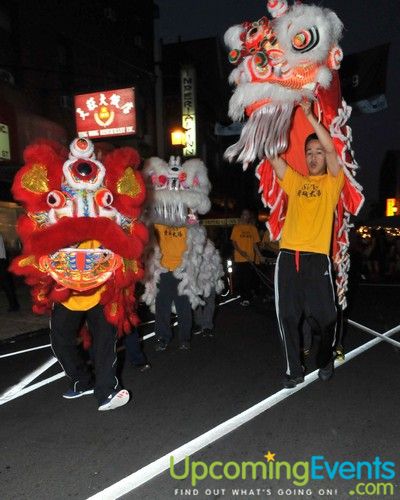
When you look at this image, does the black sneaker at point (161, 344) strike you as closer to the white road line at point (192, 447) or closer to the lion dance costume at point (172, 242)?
the lion dance costume at point (172, 242)

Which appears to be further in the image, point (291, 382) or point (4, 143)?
point (4, 143)

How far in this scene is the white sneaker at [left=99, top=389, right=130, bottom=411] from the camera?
3.37 meters

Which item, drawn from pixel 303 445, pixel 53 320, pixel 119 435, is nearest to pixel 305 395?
pixel 303 445

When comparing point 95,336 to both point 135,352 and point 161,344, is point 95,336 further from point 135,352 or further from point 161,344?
point 161,344

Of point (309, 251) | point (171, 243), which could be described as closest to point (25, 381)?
point (171, 243)

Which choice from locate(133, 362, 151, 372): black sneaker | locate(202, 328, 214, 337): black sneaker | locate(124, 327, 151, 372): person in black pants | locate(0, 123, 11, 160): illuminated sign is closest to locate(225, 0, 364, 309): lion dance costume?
locate(124, 327, 151, 372): person in black pants

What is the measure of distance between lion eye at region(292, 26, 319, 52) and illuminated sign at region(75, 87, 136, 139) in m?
9.96

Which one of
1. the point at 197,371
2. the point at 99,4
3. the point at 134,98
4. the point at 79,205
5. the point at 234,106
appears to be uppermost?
the point at 99,4

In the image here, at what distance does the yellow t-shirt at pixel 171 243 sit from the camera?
5.08 m

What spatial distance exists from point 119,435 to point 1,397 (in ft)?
4.56

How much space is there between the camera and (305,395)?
3.57 metres

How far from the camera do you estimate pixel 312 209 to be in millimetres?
3574

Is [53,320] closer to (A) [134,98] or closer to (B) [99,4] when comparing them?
(A) [134,98]

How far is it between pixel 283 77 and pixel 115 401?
266 cm
